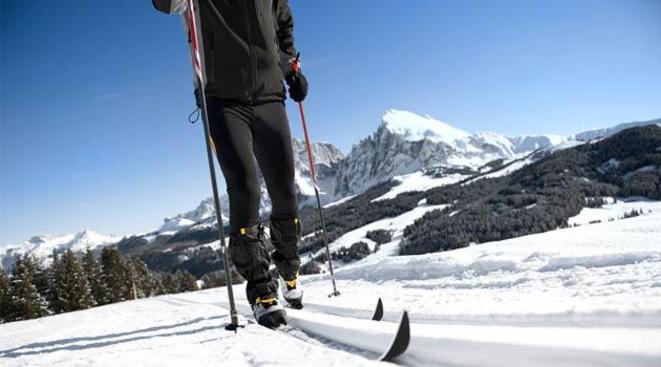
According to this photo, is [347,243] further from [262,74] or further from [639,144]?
[262,74]

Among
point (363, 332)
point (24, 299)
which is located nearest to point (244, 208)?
point (363, 332)

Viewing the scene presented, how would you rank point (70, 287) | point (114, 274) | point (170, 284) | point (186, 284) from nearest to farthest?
point (70, 287), point (114, 274), point (170, 284), point (186, 284)

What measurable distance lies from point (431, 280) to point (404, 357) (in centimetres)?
646

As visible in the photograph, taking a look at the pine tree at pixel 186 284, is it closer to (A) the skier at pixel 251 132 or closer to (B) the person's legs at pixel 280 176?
(B) the person's legs at pixel 280 176

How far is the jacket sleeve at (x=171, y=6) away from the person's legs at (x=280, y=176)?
1.04 metres

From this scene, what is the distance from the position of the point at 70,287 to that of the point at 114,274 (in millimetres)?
6640

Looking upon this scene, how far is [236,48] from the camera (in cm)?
385

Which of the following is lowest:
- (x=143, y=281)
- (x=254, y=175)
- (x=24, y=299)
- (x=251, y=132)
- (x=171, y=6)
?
(x=143, y=281)

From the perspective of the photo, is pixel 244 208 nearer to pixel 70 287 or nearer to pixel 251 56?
pixel 251 56

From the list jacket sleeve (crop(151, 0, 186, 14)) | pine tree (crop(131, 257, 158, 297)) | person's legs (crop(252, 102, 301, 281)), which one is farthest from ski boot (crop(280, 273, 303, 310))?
pine tree (crop(131, 257, 158, 297))

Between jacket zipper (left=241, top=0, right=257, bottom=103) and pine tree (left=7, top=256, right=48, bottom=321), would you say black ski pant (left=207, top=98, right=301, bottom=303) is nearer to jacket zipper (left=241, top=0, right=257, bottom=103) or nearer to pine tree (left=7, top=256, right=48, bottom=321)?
jacket zipper (left=241, top=0, right=257, bottom=103)

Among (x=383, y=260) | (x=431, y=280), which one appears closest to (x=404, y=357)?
(x=431, y=280)

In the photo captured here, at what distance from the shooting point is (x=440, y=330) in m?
1.77

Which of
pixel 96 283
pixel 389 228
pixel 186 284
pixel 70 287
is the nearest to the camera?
pixel 70 287
